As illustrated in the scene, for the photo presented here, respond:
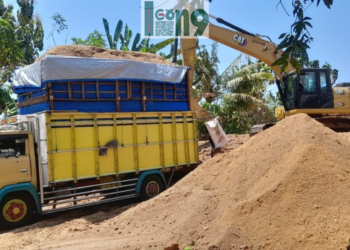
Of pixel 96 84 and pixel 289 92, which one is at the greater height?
pixel 96 84

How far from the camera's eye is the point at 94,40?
1945 cm

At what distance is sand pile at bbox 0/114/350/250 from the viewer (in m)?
5.06

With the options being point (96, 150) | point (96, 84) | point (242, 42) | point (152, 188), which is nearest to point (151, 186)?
point (152, 188)

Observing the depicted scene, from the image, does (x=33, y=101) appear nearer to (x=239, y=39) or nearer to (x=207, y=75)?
(x=239, y=39)

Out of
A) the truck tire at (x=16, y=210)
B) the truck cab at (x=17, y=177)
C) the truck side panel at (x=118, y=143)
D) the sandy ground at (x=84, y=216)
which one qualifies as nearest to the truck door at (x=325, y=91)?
the truck side panel at (x=118, y=143)

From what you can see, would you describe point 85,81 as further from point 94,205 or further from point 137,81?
point 94,205

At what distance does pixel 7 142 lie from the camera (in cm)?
768

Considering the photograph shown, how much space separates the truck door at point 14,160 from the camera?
7516mm

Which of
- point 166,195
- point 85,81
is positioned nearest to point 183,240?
point 166,195

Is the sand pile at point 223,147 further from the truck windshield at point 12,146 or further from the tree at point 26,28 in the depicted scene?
the tree at point 26,28

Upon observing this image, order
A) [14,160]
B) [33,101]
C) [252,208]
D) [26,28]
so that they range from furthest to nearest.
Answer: [26,28], [33,101], [14,160], [252,208]

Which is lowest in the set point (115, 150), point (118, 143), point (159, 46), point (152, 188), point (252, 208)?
point (152, 188)

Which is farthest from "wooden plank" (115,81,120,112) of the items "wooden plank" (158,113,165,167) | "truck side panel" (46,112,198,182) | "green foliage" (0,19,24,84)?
"green foliage" (0,19,24,84)

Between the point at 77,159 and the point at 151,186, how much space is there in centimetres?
224
